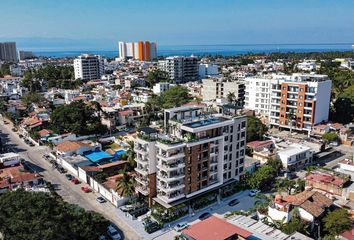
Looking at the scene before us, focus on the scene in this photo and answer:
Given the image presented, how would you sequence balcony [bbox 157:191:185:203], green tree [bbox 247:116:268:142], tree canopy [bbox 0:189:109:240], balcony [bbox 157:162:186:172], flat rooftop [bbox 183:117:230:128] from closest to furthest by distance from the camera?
tree canopy [bbox 0:189:109:240] → balcony [bbox 157:162:186:172] → balcony [bbox 157:191:185:203] → flat rooftop [bbox 183:117:230:128] → green tree [bbox 247:116:268:142]

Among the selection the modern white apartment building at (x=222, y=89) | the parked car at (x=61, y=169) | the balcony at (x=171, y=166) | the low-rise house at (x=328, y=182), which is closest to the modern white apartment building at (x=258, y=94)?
the modern white apartment building at (x=222, y=89)

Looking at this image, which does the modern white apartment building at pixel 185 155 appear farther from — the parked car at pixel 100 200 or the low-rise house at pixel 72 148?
the low-rise house at pixel 72 148

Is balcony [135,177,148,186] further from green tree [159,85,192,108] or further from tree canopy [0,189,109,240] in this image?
green tree [159,85,192,108]

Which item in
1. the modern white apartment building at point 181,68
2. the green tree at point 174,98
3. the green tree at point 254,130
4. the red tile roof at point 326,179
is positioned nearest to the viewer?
the red tile roof at point 326,179

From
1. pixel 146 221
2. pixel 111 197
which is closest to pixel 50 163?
pixel 111 197

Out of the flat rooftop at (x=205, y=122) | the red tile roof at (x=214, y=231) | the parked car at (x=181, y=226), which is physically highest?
the flat rooftop at (x=205, y=122)

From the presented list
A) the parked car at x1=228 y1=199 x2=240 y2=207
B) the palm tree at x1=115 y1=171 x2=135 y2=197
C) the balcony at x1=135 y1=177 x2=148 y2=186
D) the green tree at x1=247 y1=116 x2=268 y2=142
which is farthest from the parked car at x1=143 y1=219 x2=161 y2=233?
the green tree at x1=247 y1=116 x2=268 y2=142
